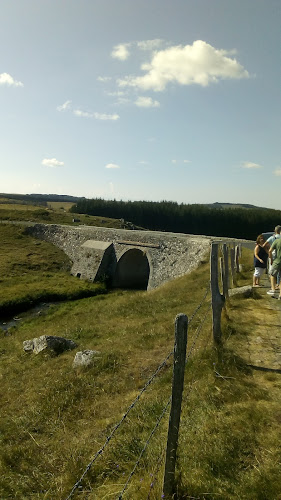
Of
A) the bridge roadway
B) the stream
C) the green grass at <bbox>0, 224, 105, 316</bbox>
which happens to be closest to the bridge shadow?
the stream

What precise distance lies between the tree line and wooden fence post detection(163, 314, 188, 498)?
3176 inches

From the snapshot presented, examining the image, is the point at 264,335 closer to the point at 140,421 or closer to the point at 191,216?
the point at 140,421

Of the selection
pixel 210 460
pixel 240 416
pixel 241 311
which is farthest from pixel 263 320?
pixel 210 460

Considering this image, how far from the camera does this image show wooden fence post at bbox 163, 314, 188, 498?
13.9 feet

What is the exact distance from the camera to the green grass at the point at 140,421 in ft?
15.5

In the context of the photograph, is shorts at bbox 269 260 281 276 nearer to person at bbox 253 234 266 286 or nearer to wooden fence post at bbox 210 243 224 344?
person at bbox 253 234 266 286

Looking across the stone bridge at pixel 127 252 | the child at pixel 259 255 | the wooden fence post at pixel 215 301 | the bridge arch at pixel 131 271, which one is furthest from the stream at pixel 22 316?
the wooden fence post at pixel 215 301

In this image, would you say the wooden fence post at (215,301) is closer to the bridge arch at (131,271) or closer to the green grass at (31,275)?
the green grass at (31,275)

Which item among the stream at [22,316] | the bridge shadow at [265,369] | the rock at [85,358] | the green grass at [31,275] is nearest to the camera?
the bridge shadow at [265,369]

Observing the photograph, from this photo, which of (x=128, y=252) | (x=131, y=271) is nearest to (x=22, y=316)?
(x=128, y=252)

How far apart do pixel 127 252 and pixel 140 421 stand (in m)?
30.8

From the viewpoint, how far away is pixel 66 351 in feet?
45.6

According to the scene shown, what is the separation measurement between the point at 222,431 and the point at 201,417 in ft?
1.70

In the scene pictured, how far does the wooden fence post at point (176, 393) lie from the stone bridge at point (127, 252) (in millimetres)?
24807
